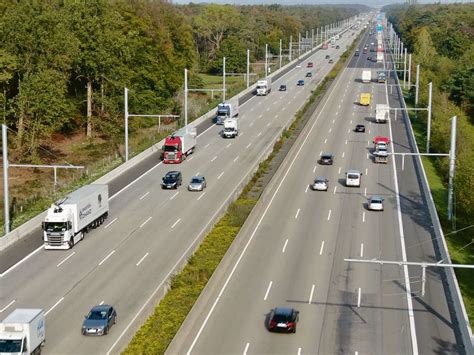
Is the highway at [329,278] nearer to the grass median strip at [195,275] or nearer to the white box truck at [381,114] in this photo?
the grass median strip at [195,275]

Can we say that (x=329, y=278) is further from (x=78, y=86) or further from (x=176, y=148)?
(x=78, y=86)

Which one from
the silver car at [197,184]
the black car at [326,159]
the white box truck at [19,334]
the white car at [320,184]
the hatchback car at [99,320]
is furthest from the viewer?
the black car at [326,159]

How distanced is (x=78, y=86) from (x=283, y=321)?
80035mm

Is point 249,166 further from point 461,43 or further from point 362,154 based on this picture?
point 461,43

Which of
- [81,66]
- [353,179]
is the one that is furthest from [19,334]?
[81,66]

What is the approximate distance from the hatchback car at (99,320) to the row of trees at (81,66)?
4803cm

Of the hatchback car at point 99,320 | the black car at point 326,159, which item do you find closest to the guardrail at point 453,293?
the black car at point 326,159

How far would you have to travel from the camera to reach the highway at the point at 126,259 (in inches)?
1453

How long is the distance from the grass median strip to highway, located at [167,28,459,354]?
708 mm

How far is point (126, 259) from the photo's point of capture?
4669cm

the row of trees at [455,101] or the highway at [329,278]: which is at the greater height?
the row of trees at [455,101]

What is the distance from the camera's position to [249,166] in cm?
7319

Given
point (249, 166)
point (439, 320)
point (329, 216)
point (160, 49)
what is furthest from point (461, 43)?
point (439, 320)

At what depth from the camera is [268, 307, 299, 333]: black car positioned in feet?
116
